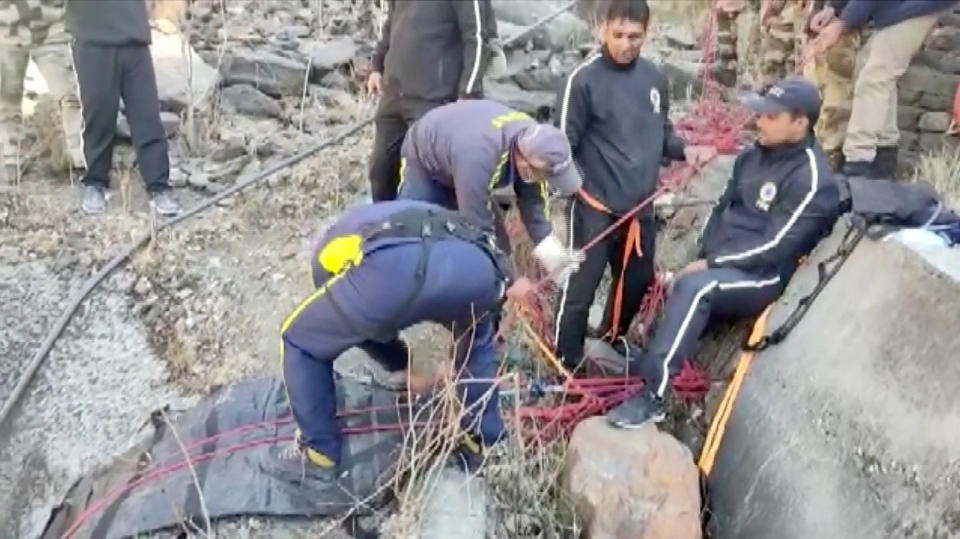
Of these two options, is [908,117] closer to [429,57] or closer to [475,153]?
[429,57]

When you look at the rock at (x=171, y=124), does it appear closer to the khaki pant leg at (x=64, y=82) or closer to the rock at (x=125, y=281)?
the khaki pant leg at (x=64, y=82)

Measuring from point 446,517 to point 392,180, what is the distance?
213 cm

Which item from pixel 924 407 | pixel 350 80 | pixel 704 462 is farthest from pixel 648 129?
pixel 350 80

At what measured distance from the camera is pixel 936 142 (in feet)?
20.0

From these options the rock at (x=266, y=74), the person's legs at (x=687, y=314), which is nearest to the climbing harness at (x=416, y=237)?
the person's legs at (x=687, y=314)

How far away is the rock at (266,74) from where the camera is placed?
737 centimetres

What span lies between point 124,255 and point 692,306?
109 inches

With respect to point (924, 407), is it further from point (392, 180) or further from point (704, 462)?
point (392, 180)

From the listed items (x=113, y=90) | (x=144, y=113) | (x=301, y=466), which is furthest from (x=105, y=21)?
(x=301, y=466)

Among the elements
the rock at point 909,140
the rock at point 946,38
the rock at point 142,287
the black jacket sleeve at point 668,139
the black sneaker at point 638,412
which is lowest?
the rock at point 142,287

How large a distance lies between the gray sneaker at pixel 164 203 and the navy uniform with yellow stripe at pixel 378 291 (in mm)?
2329

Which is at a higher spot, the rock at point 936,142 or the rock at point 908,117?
the rock at point 908,117

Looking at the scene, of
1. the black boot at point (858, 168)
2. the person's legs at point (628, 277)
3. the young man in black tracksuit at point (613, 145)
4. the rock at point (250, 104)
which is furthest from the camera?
the rock at point (250, 104)

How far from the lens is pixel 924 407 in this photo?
354cm
